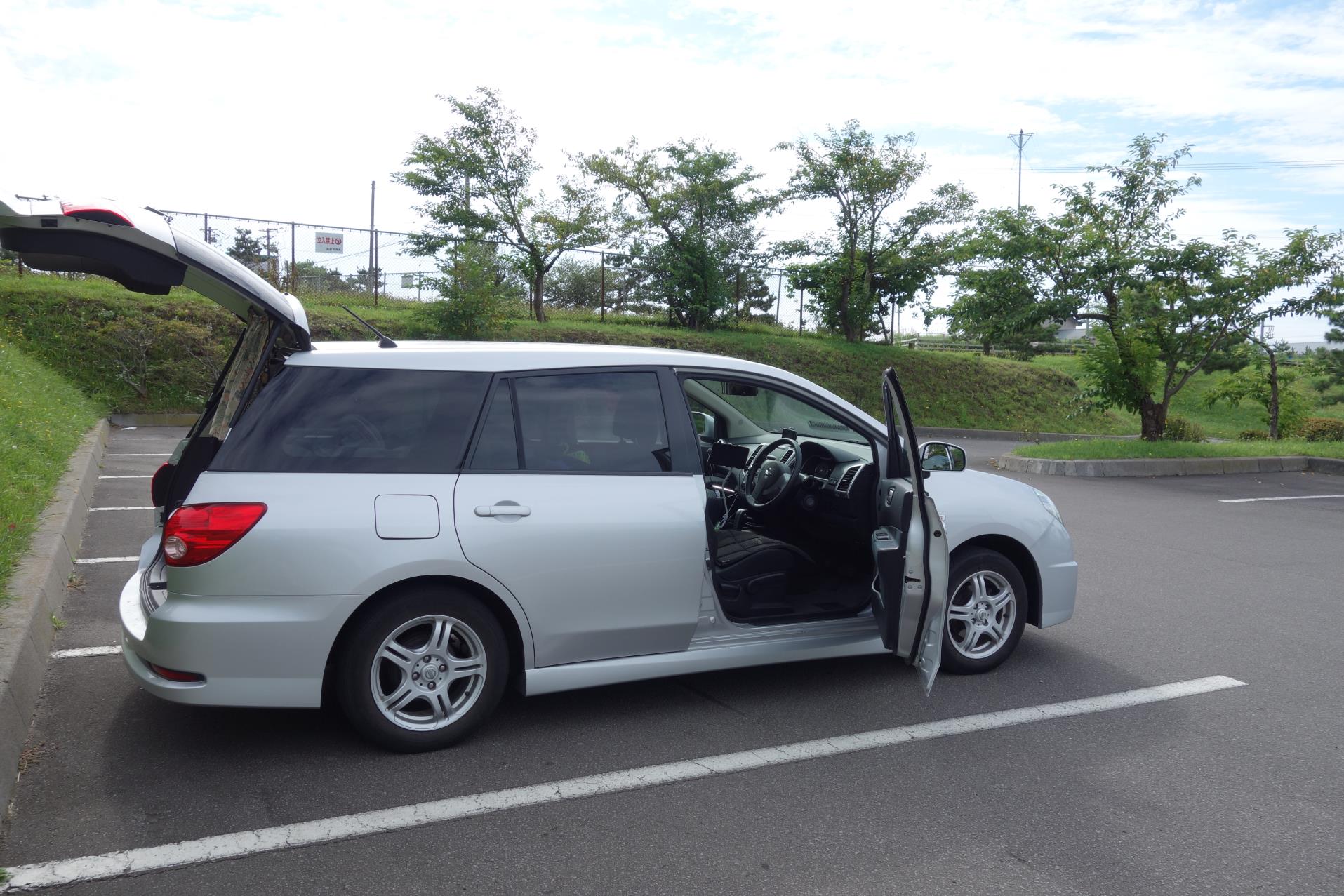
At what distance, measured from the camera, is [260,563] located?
135 inches

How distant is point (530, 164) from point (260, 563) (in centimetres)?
2061

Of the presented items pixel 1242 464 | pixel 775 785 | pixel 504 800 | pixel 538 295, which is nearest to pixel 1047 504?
pixel 775 785

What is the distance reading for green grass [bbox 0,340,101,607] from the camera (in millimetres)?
5930

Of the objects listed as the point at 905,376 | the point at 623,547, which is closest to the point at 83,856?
the point at 623,547

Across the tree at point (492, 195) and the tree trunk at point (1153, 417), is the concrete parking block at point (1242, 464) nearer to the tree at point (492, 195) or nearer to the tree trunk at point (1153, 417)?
the tree trunk at point (1153, 417)

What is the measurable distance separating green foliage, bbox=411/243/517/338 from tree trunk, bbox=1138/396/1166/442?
1256 centimetres

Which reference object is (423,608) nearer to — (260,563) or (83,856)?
(260,563)

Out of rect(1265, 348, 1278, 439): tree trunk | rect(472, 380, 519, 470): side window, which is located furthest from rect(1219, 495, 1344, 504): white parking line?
rect(472, 380, 519, 470): side window

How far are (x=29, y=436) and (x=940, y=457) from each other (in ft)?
26.7

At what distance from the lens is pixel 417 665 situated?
3689 millimetres

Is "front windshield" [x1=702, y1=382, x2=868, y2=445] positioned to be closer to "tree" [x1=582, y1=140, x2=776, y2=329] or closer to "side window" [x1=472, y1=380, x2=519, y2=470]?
"side window" [x1=472, y1=380, x2=519, y2=470]

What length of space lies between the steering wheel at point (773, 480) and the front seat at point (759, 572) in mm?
245

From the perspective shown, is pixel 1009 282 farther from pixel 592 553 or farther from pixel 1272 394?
pixel 592 553

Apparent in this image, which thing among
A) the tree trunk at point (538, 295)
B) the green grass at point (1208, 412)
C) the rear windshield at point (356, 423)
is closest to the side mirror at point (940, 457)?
the rear windshield at point (356, 423)
